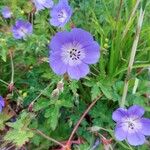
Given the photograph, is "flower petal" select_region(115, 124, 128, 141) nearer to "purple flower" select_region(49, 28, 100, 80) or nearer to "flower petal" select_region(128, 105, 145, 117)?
"flower petal" select_region(128, 105, 145, 117)

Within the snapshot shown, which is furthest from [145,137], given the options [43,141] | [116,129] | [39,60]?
[39,60]

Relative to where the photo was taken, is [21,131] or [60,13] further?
[60,13]

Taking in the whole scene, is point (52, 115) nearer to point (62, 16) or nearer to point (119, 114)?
point (119, 114)

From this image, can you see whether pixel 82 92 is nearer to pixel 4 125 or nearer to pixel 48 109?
pixel 48 109

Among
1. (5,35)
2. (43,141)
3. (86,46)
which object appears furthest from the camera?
(5,35)

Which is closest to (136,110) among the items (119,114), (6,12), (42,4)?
(119,114)

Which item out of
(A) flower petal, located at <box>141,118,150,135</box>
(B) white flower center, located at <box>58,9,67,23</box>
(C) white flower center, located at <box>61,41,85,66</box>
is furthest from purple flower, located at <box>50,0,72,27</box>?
(A) flower petal, located at <box>141,118,150,135</box>

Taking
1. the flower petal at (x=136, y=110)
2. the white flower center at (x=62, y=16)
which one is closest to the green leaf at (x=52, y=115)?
the flower petal at (x=136, y=110)
